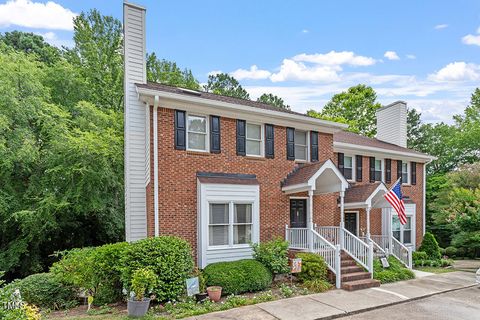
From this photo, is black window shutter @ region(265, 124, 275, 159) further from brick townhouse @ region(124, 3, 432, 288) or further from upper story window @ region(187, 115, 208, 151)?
upper story window @ region(187, 115, 208, 151)

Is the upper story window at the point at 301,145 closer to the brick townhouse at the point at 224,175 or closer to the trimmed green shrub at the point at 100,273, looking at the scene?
the brick townhouse at the point at 224,175

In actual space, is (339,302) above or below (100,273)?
below

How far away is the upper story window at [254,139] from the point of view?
1226cm

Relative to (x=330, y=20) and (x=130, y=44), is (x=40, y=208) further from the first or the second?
(x=330, y=20)

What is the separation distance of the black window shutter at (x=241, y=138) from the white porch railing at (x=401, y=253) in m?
8.53

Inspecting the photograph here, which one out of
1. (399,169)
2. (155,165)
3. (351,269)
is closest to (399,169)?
(399,169)

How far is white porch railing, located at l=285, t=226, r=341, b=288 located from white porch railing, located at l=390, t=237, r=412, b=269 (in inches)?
202

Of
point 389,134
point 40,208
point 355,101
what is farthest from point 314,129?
point 355,101

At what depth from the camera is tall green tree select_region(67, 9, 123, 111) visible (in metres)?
20.1

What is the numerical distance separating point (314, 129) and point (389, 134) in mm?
10001

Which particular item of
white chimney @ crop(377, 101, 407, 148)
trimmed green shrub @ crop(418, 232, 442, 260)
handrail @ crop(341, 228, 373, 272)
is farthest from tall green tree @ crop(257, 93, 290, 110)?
handrail @ crop(341, 228, 373, 272)

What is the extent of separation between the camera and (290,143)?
42.8ft

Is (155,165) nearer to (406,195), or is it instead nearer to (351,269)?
(351,269)

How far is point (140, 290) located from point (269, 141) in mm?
6926
